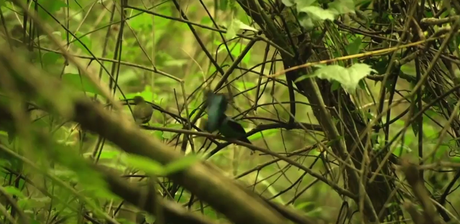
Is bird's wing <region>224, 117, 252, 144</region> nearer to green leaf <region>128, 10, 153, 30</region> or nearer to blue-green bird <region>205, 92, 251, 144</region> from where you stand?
blue-green bird <region>205, 92, 251, 144</region>

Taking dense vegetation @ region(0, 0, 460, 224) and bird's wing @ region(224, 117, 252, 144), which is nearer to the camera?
dense vegetation @ region(0, 0, 460, 224)

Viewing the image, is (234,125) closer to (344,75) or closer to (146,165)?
(344,75)

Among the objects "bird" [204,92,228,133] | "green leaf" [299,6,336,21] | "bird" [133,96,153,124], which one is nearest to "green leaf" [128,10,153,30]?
"bird" [133,96,153,124]

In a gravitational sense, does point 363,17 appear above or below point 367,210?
above

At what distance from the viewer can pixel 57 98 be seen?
44cm

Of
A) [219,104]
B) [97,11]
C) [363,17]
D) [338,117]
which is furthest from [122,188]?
[97,11]

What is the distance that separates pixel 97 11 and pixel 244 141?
1.88m

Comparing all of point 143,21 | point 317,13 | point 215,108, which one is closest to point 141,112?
point 215,108

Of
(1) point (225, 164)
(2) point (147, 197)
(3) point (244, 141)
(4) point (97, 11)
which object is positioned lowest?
(2) point (147, 197)

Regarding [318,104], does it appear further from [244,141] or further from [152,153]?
[152,153]

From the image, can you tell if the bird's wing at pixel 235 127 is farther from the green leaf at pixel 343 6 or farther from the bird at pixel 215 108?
the green leaf at pixel 343 6

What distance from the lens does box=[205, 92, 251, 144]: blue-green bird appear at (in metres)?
0.90

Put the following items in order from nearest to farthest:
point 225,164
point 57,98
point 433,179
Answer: point 57,98, point 433,179, point 225,164

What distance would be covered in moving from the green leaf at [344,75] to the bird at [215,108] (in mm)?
188
